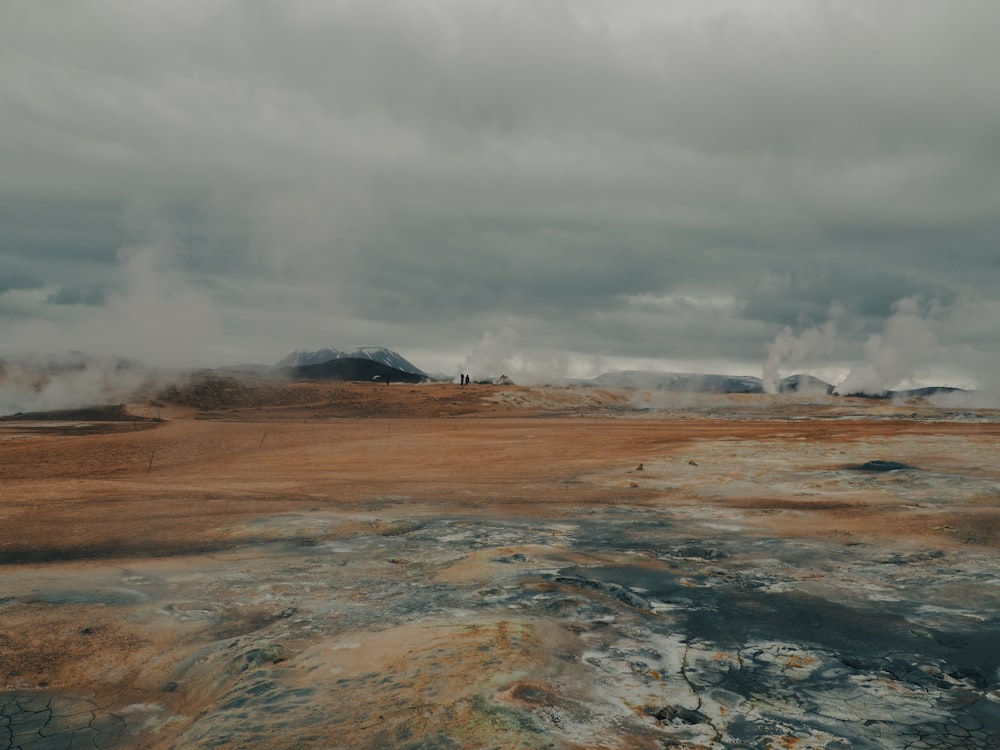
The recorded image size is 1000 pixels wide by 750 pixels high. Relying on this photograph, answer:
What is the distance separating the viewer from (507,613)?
823 cm

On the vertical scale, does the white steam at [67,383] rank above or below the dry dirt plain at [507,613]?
above

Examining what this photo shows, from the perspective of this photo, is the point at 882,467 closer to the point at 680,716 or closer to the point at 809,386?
the point at 680,716

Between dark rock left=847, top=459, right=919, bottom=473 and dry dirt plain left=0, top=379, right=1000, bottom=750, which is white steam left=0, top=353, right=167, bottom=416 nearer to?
dry dirt plain left=0, top=379, right=1000, bottom=750

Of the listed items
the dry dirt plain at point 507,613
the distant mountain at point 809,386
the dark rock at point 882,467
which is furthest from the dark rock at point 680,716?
the distant mountain at point 809,386

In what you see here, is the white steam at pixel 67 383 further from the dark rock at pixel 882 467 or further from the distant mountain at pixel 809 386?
the distant mountain at pixel 809 386

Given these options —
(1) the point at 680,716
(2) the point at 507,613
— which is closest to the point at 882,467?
(2) the point at 507,613

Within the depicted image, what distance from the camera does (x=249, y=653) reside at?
7016 mm

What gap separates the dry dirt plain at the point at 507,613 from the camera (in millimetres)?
5641

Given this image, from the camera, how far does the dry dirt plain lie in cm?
564

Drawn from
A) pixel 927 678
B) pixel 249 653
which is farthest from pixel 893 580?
pixel 249 653

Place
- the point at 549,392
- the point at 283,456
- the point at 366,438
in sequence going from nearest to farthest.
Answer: the point at 283,456
the point at 366,438
the point at 549,392

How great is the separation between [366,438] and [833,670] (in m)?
35.4

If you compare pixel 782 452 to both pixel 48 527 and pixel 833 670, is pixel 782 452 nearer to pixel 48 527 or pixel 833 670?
pixel 833 670

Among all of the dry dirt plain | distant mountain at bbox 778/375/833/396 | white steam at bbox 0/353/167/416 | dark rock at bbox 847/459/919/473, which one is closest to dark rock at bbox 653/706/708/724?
the dry dirt plain
